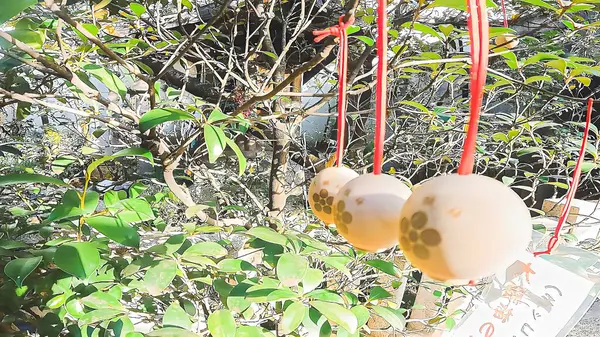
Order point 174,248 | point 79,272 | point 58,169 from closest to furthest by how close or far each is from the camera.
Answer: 1. point 79,272
2. point 174,248
3. point 58,169

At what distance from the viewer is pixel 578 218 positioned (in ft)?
3.63

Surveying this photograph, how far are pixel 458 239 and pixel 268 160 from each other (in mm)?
1582

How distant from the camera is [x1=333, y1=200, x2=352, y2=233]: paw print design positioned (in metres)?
0.38

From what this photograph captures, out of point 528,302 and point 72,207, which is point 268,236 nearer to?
point 72,207

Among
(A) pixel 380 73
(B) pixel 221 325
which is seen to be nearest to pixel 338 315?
(B) pixel 221 325

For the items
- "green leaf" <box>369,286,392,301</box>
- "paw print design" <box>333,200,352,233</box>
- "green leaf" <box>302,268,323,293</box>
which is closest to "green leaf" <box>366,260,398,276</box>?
"green leaf" <box>369,286,392,301</box>

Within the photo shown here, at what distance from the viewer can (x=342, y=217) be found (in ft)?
1.29

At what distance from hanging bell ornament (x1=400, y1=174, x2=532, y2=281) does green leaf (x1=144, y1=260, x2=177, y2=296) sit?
1.02ft

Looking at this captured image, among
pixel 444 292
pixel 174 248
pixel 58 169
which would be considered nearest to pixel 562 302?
pixel 444 292

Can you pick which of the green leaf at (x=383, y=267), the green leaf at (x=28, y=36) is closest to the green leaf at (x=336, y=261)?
the green leaf at (x=383, y=267)

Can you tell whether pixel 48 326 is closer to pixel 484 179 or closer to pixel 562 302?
pixel 484 179

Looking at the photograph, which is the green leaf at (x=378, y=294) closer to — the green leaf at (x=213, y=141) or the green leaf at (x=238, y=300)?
the green leaf at (x=238, y=300)

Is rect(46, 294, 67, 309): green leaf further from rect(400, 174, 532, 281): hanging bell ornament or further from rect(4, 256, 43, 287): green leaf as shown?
rect(400, 174, 532, 281): hanging bell ornament

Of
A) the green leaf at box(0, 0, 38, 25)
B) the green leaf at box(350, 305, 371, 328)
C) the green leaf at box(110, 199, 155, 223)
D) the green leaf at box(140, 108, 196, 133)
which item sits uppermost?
the green leaf at box(0, 0, 38, 25)
